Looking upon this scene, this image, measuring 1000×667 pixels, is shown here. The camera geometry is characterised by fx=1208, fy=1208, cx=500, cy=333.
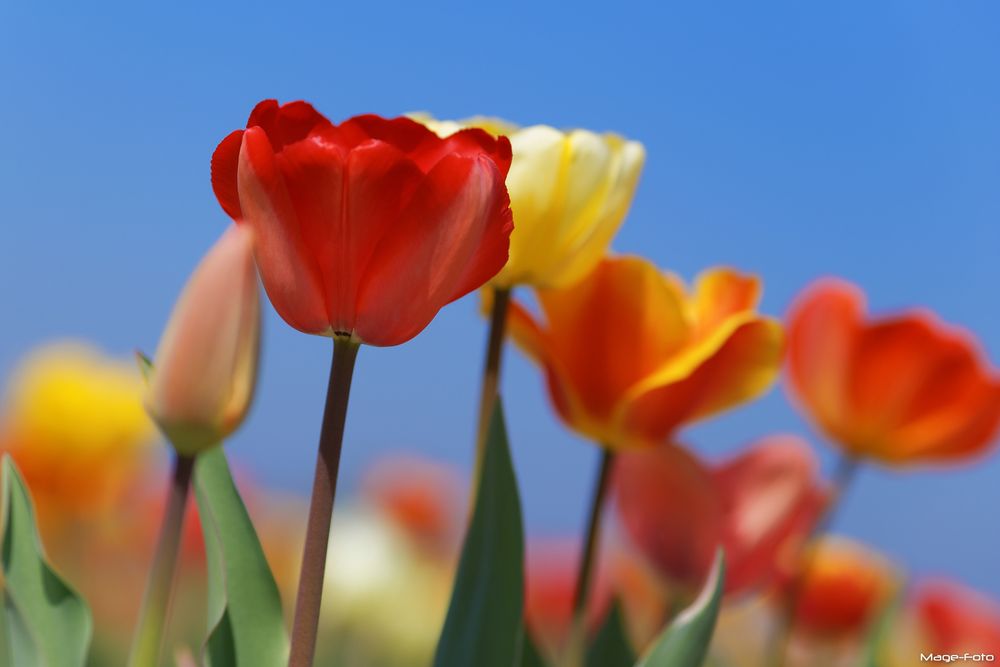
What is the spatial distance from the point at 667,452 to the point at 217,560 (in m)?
0.36

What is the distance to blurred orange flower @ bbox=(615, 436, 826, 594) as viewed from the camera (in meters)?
0.85

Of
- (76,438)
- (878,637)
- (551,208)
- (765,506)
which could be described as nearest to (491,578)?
(551,208)

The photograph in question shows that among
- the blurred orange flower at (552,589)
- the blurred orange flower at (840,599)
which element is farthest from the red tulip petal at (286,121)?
the blurred orange flower at (552,589)

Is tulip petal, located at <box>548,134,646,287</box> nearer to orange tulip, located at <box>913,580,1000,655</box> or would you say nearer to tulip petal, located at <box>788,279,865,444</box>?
tulip petal, located at <box>788,279,865,444</box>

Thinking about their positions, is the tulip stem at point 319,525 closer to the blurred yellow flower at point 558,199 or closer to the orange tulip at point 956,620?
the blurred yellow flower at point 558,199

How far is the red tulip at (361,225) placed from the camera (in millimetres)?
478

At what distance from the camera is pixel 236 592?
541mm

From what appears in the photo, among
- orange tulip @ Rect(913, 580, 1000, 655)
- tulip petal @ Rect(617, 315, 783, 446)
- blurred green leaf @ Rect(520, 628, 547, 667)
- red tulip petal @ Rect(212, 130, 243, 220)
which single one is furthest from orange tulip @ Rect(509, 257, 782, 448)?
orange tulip @ Rect(913, 580, 1000, 655)

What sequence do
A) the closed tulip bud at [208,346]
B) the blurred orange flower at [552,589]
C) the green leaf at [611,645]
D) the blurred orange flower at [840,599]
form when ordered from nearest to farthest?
the closed tulip bud at [208,346]
the green leaf at [611,645]
the blurred orange flower at [840,599]
the blurred orange flower at [552,589]

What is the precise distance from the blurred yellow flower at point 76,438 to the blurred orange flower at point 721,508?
3.01 ft

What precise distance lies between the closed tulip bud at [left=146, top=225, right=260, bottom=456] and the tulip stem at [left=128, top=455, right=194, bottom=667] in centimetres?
2

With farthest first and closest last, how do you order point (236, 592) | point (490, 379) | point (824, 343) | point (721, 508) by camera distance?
point (824, 343) → point (721, 508) → point (490, 379) → point (236, 592)

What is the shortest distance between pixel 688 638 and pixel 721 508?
292 millimetres

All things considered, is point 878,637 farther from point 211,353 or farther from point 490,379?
point 211,353
